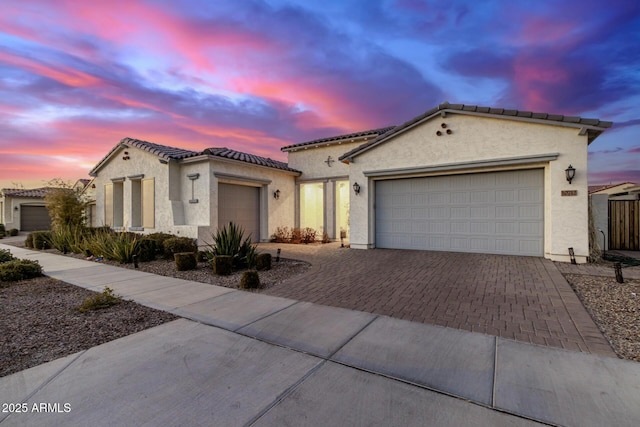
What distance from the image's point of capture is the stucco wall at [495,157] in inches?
331

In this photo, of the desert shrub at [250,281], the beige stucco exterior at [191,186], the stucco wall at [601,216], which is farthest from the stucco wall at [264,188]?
the stucco wall at [601,216]

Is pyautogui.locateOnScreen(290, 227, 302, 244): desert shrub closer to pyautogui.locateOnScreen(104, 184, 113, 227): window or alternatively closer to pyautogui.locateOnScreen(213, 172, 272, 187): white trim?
pyautogui.locateOnScreen(213, 172, 272, 187): white trim

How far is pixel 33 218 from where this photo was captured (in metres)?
24.4

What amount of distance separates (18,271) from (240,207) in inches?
310

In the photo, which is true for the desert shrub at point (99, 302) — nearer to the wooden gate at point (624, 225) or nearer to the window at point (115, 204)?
the window at point (115, 204)

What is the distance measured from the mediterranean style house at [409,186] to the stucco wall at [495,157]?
29 millimetres

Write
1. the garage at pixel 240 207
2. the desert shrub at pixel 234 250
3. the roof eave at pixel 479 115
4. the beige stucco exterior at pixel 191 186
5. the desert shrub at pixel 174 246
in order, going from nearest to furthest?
the roof eave at pixel 479 115, the desert shrub at pixel 234 250, the desert shrub at pixel 174 246, the beige stucco exterior at pixel 191 186, the garage at pixel 240 207

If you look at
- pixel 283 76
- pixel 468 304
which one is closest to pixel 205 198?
pixel 283 76

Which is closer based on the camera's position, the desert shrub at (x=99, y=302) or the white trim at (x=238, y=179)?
the desert shrub at (x=99, y=302)

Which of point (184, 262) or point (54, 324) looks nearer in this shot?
point (54, 324)

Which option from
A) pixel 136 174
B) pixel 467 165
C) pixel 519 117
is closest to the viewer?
pixel 519 117

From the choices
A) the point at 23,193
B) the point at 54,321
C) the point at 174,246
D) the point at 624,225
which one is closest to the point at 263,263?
the point at 174,246

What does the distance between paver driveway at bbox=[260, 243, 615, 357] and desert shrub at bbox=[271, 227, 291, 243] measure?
A: 19.2 ft

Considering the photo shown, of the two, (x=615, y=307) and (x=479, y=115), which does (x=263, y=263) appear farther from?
(x=479, y=115)
